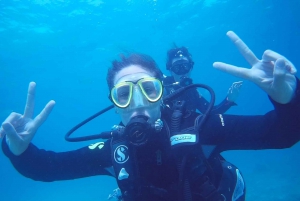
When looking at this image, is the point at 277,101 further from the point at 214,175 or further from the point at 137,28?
the point at 137,28

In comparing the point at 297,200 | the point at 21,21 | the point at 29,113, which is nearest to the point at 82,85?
the point at 21,21

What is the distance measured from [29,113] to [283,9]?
125 feet

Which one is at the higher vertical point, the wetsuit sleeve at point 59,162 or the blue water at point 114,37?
the blue water at point 114,37

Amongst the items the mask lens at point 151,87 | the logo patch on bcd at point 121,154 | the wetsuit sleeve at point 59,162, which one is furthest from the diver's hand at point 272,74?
the wetsuit sleeve at point 59,162

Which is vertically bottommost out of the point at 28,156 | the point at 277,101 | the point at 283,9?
the point at 277,101

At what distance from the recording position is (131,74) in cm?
344

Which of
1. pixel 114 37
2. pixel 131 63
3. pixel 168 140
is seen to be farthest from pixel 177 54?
pixel 114 37

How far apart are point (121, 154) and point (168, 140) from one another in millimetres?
640

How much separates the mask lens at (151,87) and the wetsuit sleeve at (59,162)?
956 millimetres

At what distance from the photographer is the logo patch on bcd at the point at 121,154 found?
3.03 metres

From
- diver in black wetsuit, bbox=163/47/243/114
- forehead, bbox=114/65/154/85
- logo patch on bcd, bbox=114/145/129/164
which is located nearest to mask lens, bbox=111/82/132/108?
forehead, bbox=114/65/154/85

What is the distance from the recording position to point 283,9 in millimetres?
32938

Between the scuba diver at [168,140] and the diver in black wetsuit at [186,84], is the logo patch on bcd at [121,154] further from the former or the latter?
the diver in black wetsuit at [186,84]

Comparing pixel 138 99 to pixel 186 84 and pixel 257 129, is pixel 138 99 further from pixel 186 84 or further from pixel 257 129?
pixel 186 84
